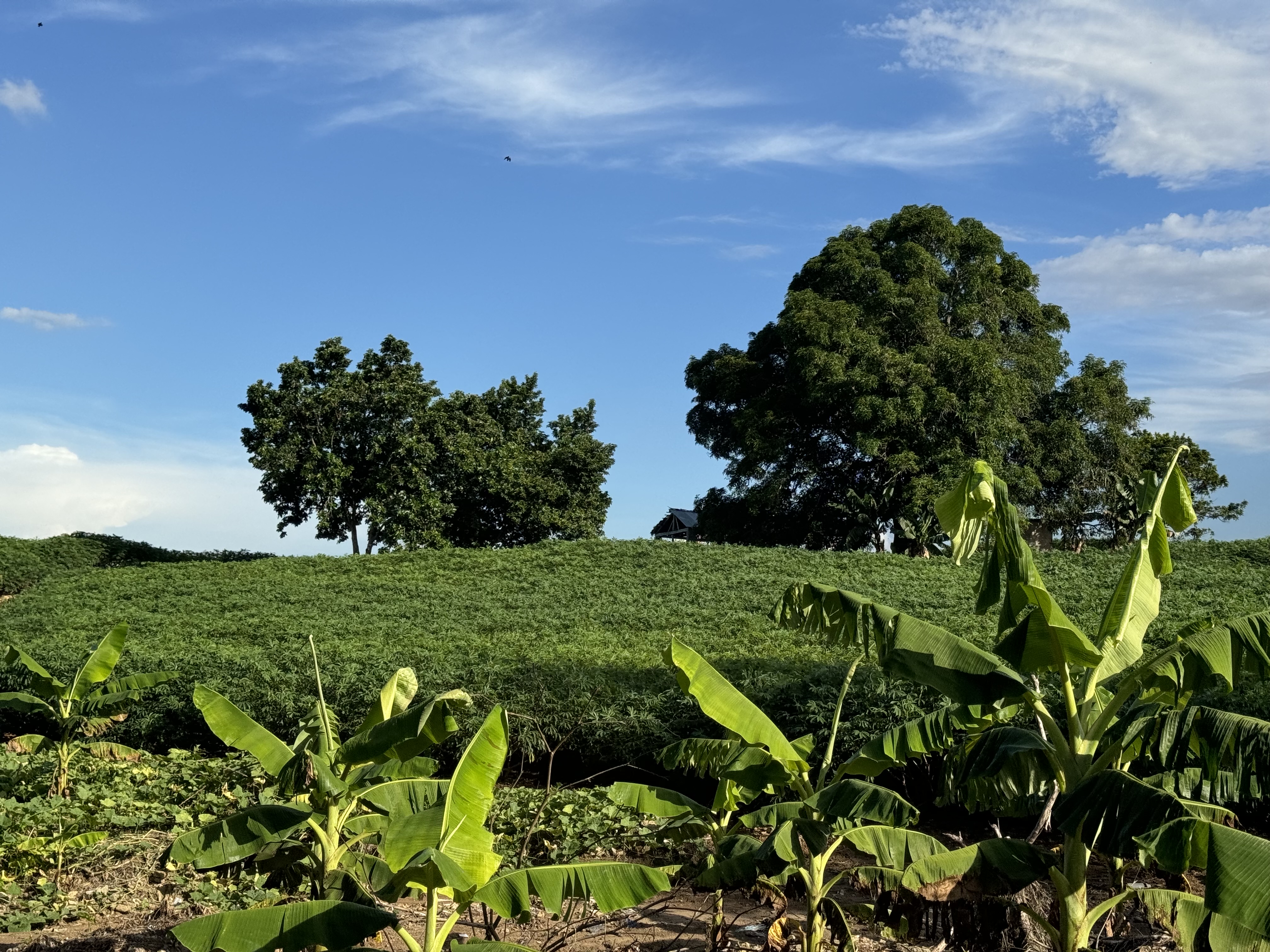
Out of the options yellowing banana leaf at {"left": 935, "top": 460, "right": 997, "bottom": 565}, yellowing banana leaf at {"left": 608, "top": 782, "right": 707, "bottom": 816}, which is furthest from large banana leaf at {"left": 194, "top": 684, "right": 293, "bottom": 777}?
yellowing banana leaf at {"left": 935, "top": 460, "right": 997, "bottom": 565}

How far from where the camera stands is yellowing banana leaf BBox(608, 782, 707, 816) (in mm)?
6359

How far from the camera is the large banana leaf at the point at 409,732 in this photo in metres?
5.29

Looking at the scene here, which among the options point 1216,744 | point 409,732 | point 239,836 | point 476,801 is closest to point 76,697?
point 239,836

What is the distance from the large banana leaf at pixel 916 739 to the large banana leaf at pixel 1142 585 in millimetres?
690

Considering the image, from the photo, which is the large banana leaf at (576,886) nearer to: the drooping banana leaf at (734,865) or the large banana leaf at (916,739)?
the drooping banana leaf at (734,865)

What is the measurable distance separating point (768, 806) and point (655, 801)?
0.76m

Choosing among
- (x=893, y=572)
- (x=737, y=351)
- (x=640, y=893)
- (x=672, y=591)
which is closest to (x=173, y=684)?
(x=672, y=591)

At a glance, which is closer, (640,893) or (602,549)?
(640,893)

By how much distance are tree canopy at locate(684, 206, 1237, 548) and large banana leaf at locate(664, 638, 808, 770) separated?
17.0 m

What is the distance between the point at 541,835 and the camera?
7.91m

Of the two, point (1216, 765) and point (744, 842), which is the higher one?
point (1216, 765)

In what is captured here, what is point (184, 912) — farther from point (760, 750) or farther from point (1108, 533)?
point (1108, 533)

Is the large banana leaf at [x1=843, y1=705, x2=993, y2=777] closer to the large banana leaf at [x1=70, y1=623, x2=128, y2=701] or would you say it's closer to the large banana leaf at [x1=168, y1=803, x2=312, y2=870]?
the large banana leaf at [x1=168, y1=803, x2=312, y2=870]

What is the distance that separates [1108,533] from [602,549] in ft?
46.2
